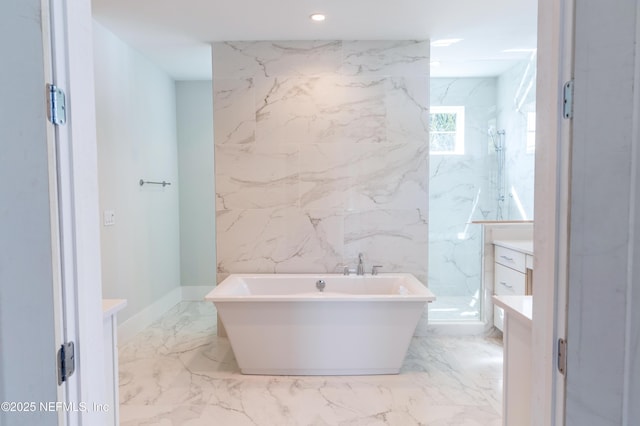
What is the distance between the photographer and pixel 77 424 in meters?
0.86

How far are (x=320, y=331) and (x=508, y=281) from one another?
5.80 ft

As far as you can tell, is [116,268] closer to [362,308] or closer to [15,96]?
[362,308]

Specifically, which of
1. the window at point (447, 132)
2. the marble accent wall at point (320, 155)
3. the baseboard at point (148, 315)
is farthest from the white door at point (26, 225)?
the window at point (447, 132)

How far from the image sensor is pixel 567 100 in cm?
84

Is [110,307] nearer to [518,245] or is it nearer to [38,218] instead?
[38,218]

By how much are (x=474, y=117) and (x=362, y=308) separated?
329 cm

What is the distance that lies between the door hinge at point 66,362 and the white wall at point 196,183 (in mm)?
4075

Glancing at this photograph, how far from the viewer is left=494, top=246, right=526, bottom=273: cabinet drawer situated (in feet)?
10.3

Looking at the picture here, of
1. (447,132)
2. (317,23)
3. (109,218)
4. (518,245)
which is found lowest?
(518,245)

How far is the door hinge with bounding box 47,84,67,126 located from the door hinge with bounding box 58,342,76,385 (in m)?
0.48

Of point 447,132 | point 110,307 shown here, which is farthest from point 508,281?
point 110,307

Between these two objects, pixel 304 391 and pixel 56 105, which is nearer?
pixel 56 105

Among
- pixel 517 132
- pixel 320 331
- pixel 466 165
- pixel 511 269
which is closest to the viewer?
pixel 320 331

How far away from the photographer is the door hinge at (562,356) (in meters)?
0.85
